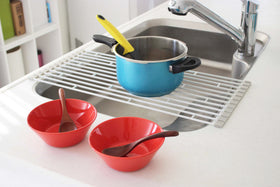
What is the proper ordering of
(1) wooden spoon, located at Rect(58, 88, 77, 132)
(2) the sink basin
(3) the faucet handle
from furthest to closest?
1. (2) the sink basin
2. (3) the faucet handle
3. (1) wooden spoon, located at Rect(58, 88, 77, 132)

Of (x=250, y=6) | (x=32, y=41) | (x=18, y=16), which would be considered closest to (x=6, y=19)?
(x=18, y=16)

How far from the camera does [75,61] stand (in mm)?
Result: 1085

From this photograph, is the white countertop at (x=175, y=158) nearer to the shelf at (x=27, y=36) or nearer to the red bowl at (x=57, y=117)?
the red bowl at (x=57, y=117)

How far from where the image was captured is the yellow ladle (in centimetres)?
88

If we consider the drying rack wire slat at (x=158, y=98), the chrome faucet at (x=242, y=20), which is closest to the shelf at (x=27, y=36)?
the drying rack wire slat at (x=158, y=98)

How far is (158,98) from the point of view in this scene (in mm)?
1066

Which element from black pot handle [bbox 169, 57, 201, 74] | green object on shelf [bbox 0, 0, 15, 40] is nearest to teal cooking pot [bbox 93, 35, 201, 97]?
black pot handle [bbox 169, 57, 201, 74]

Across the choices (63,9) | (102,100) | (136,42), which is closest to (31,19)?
(63,9)

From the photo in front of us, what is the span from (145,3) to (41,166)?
7.15 feet

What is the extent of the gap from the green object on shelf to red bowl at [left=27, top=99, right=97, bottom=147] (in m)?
1.71

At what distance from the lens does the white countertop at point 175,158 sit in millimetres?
636

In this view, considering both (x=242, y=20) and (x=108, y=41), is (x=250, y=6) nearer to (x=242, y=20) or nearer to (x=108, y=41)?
(x=242, y=20)

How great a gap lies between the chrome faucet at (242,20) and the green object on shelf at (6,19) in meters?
1.64

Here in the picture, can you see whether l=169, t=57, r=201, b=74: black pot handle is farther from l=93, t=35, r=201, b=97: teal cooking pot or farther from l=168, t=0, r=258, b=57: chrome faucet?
l=168, t=0, r=258, b=57: chrome faucet
